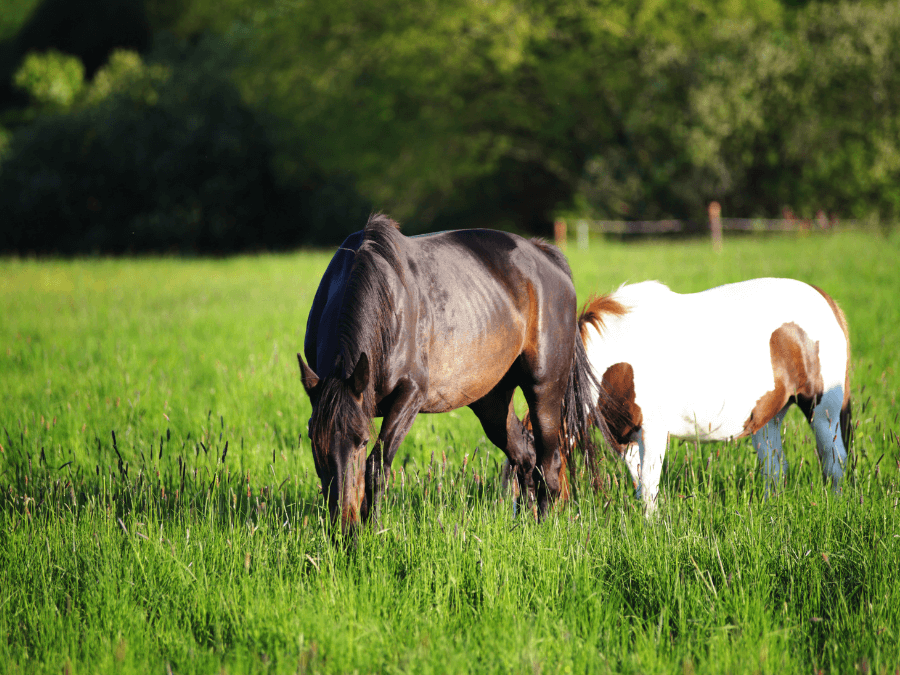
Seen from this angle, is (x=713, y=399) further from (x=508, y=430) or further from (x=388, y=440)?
(x=388, y=440)

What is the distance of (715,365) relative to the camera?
3775mm

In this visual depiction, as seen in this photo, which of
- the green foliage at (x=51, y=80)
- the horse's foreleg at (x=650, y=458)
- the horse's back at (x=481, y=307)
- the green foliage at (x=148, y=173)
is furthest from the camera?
the green foliage at (x=51, y=80)

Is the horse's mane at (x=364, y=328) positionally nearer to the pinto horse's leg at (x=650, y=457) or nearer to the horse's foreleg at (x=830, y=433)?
the pinto horse's leg at (x=650, y=457)

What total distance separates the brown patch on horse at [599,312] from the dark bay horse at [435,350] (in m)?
0.21

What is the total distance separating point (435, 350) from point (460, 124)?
25.6m

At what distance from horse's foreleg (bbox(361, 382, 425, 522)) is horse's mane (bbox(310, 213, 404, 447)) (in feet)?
0.54

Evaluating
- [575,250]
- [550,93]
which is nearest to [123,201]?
[550,93]

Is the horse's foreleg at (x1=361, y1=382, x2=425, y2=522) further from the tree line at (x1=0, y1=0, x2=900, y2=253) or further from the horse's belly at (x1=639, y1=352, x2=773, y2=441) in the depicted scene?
the tree line at (x1=0, y1=0, x2=900, y2=253)

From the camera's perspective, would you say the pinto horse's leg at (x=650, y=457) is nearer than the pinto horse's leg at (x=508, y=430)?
Yes

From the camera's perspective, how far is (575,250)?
57.2 feet

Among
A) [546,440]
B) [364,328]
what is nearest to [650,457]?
[546,440]

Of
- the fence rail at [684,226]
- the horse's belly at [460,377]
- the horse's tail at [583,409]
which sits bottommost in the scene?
the horse's tail at [583,409]

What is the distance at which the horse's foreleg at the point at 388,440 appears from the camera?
2832 millimetres

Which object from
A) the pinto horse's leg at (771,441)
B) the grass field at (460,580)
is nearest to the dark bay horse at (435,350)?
the grass field at (460,580)
